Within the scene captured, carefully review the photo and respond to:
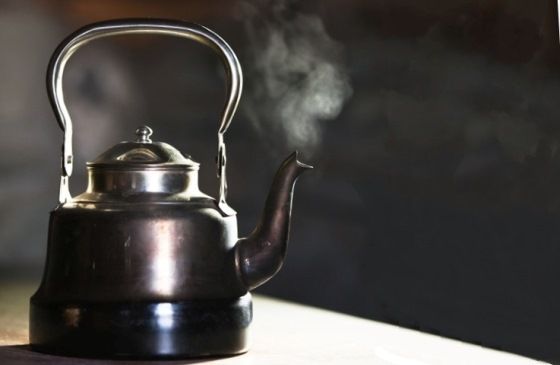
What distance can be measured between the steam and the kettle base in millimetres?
1297

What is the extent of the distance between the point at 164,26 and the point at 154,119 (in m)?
1.41

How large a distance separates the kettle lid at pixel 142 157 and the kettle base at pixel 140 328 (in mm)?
169

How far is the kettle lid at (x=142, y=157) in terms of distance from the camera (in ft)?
4.32

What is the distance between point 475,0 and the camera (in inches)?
82.4

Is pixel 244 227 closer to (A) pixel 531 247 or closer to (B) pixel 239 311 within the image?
(A) pixel 531 247

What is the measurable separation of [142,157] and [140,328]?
21 cm

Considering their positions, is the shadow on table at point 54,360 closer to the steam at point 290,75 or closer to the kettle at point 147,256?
the kettle at point 147,256

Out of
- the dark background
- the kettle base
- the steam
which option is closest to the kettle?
the kettle base

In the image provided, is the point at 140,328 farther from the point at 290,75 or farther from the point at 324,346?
the point at 290,75

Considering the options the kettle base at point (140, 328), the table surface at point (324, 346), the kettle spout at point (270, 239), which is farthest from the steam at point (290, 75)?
the kettle base at point (140, 328)

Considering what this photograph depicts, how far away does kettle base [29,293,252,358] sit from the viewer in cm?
126

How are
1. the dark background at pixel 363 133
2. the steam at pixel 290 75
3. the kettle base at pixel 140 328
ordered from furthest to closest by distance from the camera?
the steam at pixel 290 75
the dark background at pixel 363 133
the kettle base at pixel 140 328

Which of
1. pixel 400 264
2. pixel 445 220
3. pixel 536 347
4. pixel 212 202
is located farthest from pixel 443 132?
pixel 212 202

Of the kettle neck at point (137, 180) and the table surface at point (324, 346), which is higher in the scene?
the kettle neck at point (137, 180)
